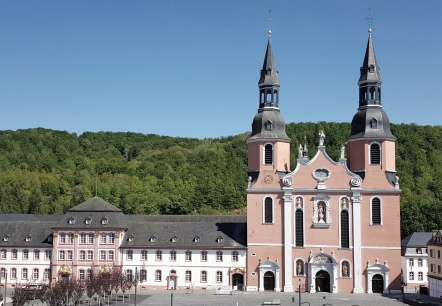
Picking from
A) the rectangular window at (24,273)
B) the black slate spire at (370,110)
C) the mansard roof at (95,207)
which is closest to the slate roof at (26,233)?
the rectangular window at (24,273)

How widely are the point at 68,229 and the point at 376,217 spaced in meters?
33.7

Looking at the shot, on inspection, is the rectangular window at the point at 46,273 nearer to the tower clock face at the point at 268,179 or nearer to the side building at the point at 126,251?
the side building at the point at 126,251

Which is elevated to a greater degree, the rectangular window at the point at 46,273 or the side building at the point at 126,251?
the side building at the point at 126,251

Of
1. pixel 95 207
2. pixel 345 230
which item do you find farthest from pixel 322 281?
pixel 95 207

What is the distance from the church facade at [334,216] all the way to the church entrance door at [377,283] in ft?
0.34

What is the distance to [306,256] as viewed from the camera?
7131 cm

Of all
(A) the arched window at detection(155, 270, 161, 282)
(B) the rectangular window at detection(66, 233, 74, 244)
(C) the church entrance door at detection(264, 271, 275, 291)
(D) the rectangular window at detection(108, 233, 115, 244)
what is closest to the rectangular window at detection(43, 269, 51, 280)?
(B) the rectangular window at detection(66, 233, 74, 244)

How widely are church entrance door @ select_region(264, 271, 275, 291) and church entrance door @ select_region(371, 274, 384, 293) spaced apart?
10.3 metres

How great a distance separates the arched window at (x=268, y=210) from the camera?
7238 centimetres

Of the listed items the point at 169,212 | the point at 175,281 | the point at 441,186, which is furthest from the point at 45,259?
the point at 441,186

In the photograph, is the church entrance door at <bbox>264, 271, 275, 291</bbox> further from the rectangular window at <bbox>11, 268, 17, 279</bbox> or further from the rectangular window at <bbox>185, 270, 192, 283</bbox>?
the rectangular window at <bbox>11, 268, 17, 279</bbox>

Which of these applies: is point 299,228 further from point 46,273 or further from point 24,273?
point 24,273

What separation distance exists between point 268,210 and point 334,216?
6.96m

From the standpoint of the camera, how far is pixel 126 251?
75.7 m
